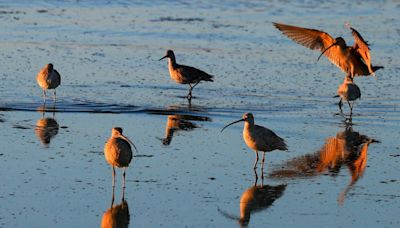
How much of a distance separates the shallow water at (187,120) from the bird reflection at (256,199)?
0.03 metres

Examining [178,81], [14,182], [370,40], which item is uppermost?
[370,40]

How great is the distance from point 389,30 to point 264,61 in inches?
208

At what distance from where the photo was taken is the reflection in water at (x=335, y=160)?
10.7 metres

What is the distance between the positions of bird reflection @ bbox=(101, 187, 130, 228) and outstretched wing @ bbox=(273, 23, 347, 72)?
837 centimetres

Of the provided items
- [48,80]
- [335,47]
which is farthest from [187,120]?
[335,47]

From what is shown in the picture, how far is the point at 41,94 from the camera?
15414 mm

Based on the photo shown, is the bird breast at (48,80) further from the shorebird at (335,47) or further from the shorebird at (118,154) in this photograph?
the shorebird at (118,154)

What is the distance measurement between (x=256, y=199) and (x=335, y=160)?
2164 mm

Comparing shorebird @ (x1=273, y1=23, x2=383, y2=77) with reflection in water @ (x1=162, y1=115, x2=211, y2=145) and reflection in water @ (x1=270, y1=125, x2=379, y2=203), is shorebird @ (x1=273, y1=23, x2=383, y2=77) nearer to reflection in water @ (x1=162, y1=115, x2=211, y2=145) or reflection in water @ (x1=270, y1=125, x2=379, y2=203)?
reflection in water @ (x1=162, y1=115, x2=211, y2=145)

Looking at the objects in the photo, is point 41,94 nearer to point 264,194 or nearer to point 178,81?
point 178,81

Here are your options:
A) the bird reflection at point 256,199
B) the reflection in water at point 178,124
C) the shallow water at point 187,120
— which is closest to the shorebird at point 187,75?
the shallow water at point 187,120

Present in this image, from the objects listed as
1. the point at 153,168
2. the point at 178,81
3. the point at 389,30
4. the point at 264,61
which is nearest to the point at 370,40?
the point at 389,30

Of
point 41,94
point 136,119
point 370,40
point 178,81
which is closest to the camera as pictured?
point 136,119

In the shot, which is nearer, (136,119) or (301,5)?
(136,119)
